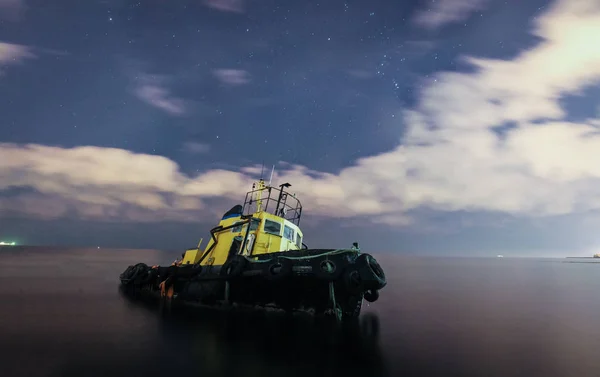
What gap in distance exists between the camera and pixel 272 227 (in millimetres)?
16172

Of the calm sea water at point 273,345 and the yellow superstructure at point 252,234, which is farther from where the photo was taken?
the yellow superstructure at point 252,234

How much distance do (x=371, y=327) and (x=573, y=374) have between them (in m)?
7.10

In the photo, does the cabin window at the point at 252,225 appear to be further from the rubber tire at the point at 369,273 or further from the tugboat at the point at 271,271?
the rubber tire at the point at 369,273

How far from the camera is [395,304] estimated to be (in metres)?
23.9

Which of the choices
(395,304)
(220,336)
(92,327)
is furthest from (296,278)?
(395,304)

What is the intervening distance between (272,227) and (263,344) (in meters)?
6.24

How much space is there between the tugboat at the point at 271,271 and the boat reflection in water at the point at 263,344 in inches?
31.2

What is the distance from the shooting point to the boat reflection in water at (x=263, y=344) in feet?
29.3

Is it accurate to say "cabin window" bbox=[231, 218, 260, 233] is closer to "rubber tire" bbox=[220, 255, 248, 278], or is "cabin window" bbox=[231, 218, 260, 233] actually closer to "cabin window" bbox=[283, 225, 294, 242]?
"cabin window" bbox=[283, 225, 294, 242]

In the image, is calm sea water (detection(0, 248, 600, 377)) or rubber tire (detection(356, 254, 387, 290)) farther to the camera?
rubber tire (detection(356, 254, 387, 290))

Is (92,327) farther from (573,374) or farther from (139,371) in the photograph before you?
(573,374)

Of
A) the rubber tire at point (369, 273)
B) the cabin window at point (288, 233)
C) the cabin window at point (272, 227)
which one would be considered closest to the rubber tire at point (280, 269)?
the rubber tire at point (369, 273)

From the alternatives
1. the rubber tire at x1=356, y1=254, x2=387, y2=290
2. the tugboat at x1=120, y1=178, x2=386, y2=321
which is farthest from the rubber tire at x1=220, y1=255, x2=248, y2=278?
the rubber tire at x1=356, y1=254, x2=387, y2=290

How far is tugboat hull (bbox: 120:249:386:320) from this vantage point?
40.4 ft
